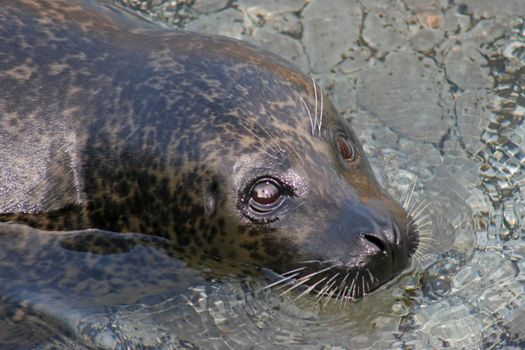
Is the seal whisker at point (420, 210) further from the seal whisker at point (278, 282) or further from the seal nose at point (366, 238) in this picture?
the seal whisker at point (278, 282)

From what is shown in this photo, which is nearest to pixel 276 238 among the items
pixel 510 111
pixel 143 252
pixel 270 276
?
pixel 270 276

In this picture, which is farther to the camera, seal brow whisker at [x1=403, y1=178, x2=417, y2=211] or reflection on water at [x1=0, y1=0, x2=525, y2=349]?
seal brow whisker at [x1=403, y1=178, x2=417, y2=211]

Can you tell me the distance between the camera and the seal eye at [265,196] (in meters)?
5.73

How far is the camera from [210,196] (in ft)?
19.3

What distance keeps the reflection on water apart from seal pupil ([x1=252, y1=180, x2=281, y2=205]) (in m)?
0.62

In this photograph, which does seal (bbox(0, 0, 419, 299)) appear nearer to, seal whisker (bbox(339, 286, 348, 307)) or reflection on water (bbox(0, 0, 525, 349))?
seal whisker (bbox(339, 286, 348, 307))

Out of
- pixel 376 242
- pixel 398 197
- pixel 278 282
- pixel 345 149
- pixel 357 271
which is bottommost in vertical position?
pixel 278 282

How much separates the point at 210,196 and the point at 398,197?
151 cm

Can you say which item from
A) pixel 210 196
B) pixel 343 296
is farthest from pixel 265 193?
pixel 343 296

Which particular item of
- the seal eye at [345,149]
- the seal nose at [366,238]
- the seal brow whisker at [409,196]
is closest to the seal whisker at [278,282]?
the seal nose at [366,238]

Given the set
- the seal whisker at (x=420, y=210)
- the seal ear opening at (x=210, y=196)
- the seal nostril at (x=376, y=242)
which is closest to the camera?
the seal nostril at (x=376, y=242)

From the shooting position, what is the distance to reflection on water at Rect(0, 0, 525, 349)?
20.0ft

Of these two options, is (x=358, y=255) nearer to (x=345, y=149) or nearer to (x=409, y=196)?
(x=345, y=149)

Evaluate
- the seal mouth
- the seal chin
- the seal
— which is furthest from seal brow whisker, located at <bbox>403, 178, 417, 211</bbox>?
the seal chin
